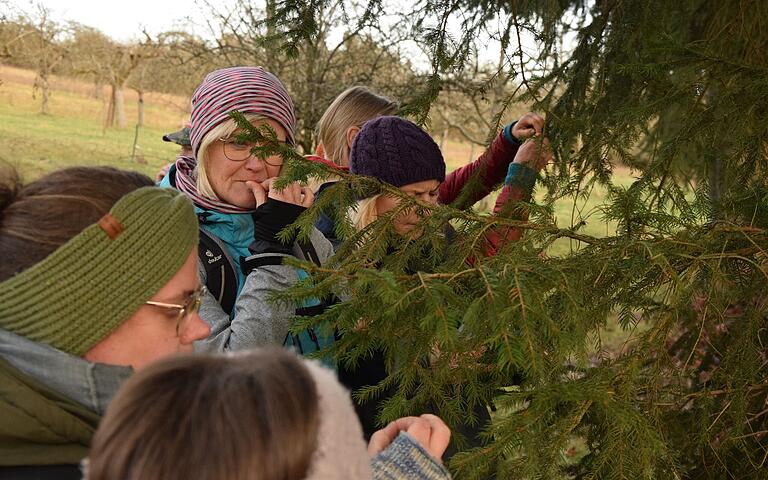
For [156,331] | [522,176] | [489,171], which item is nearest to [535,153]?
[522,176]

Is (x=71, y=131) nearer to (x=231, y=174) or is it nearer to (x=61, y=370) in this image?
(x=231, y=174)

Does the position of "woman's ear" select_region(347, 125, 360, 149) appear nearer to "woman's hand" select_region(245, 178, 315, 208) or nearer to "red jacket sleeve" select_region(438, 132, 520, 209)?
"red jacket sleeve" select_region(438, 132, 520, 209)

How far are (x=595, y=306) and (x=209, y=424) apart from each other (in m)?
1.10

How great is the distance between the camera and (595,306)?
1579mm

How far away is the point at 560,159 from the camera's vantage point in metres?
2.55

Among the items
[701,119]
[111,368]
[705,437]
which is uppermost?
[701,119]

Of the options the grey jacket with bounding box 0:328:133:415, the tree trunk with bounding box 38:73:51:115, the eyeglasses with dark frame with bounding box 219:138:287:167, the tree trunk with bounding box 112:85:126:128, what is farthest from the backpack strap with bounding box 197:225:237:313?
the tree trunk with bounding box 112:85:126:128

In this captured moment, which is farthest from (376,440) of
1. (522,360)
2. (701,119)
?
(701,119)

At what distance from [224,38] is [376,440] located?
9158mm

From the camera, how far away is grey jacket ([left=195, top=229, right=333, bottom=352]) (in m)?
1.73

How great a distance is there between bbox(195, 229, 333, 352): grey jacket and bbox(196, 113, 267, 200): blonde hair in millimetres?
413

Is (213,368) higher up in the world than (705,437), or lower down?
higher up

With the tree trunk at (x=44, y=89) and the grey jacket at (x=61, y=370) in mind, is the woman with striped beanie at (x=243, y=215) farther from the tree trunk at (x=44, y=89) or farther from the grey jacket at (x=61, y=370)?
the tree trunk at (x=44, y=89)

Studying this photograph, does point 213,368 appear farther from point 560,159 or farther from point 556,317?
point 560,159
